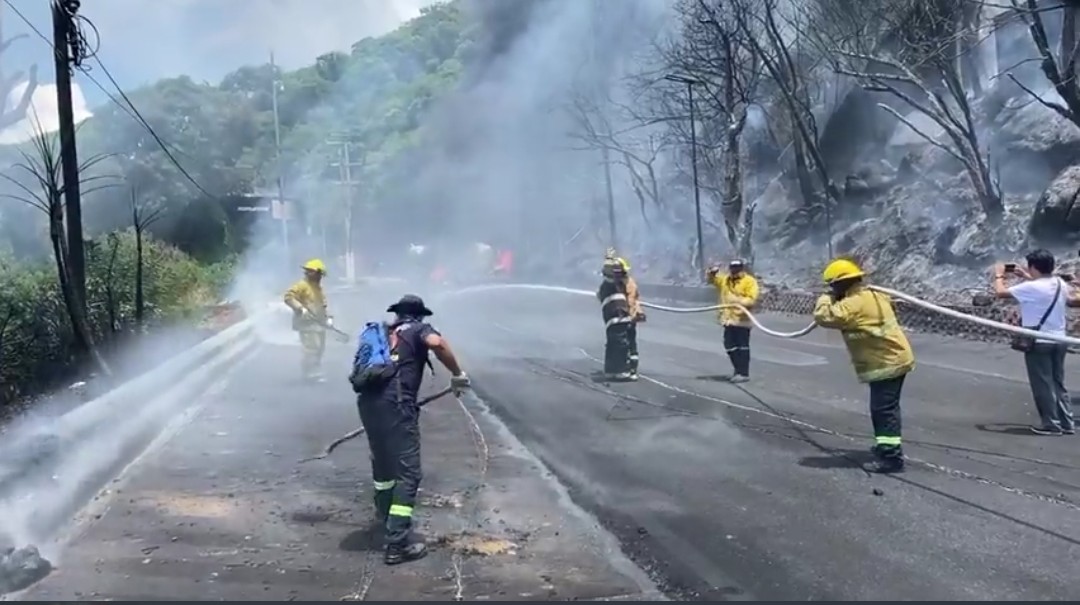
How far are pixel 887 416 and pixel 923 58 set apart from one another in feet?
50.9

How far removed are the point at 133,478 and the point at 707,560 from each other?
15.6ft

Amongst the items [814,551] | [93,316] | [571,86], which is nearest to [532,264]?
[571,86]

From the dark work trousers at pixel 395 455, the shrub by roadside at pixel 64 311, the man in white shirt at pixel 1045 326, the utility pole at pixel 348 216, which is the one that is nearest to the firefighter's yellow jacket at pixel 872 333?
the man in white shirt at pixel 1045 326

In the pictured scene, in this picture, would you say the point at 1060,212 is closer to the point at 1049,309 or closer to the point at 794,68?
the point at 794,68

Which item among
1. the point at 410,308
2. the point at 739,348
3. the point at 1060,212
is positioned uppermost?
the point at 1060,212

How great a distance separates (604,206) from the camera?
5350cm

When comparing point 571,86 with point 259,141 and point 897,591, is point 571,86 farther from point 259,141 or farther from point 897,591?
point 897,591

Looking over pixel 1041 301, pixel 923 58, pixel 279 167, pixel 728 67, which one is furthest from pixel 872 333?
pixel 279 167

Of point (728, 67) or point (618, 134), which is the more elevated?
point (728, 67)

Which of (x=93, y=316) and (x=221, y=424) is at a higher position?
(x=93, y=316)

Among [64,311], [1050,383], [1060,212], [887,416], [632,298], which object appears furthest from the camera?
[1060,212]

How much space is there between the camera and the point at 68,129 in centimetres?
1239

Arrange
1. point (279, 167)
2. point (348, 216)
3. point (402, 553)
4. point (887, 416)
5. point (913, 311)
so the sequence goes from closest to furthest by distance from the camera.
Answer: point (402, 553) < point (887, 416) < point (913, 311) < point (279, 167) < point (348, 216)

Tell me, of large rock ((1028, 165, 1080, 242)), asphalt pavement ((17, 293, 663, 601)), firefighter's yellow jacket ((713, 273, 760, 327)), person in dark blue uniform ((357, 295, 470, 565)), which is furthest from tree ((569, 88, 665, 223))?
person in dark blue uniform ((357, 295, 470, 565))
